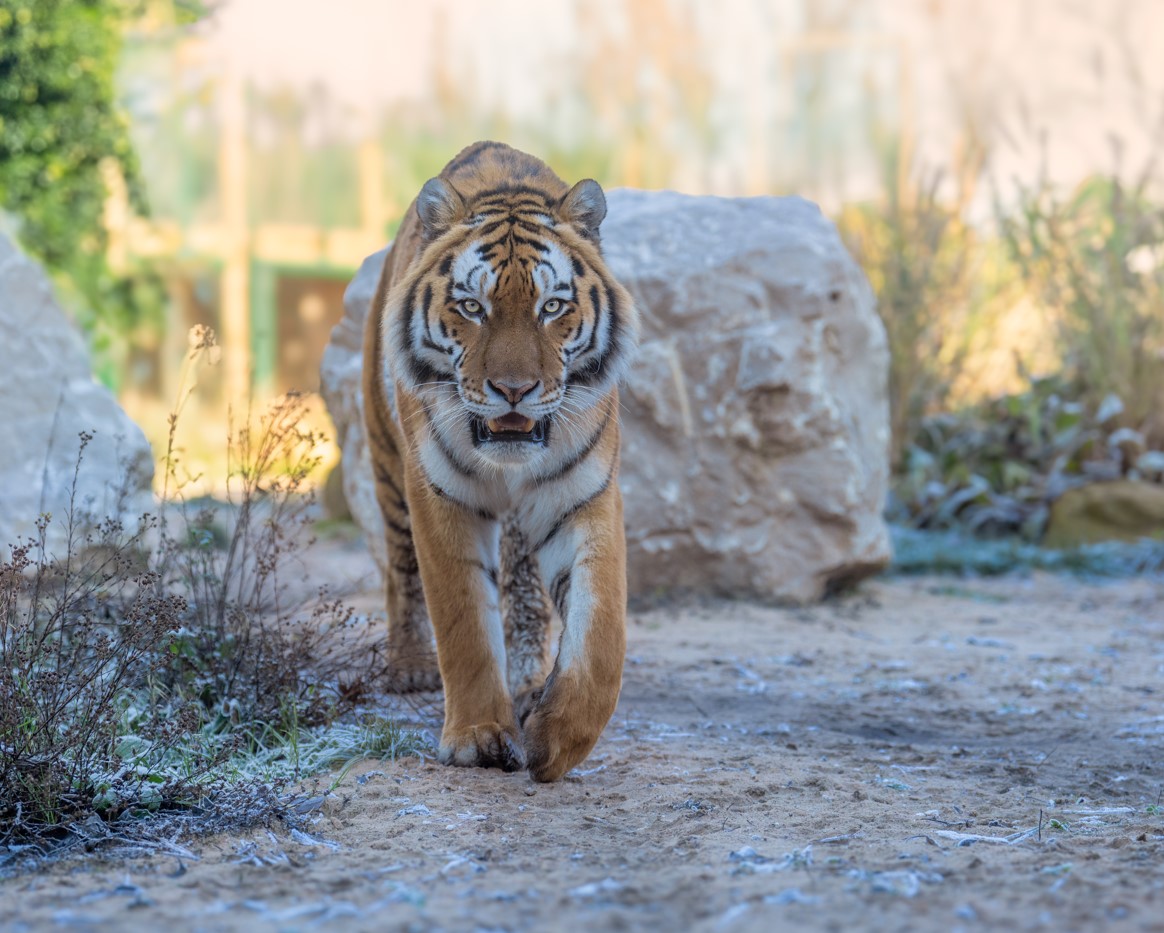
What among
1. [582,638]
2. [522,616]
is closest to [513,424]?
[582,638]

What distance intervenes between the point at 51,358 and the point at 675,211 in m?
2.94

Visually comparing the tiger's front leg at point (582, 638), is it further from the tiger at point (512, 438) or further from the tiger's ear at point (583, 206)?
the tiger's ear at point (583, 206)

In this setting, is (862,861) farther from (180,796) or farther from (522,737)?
(180,796)

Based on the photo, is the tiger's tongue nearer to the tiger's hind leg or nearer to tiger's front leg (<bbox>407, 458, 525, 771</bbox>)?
tiger's front leg (<bbox>407, 458, 525, 771</bbox>)

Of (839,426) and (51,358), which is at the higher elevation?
(51,358)

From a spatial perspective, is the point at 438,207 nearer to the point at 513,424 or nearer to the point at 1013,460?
the point at 513,424

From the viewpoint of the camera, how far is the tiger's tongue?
10.6ft

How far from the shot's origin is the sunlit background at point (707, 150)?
904 centimetres

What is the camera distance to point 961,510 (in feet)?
27.2

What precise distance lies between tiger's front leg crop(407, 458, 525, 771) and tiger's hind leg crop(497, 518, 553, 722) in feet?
1.64

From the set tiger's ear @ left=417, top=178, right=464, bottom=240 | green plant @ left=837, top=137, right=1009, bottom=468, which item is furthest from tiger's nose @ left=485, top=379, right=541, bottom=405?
green plant @ left=837, top=137, right=1009, bottom=468

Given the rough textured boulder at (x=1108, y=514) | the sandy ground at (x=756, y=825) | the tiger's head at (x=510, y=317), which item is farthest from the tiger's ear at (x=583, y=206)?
the rough textured boulder at (x=1108, y=514)

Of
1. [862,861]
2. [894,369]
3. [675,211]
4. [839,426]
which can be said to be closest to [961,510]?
[894,369]

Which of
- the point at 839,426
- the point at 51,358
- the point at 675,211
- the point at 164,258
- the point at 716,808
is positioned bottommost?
the point at 716,808
